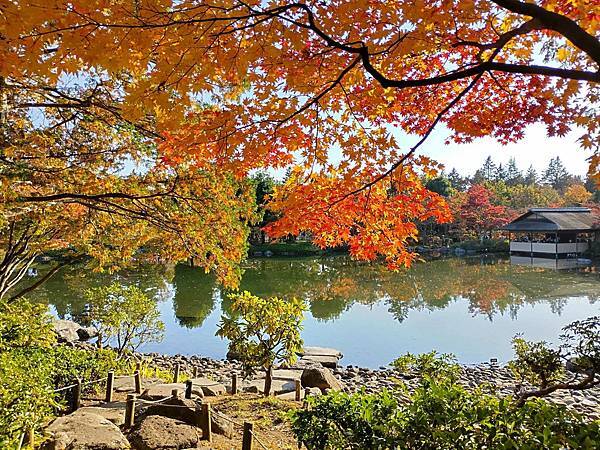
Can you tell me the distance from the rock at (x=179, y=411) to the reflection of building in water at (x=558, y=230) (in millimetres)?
24367

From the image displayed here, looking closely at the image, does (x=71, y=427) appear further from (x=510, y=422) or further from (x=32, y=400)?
(x=510, y=422)

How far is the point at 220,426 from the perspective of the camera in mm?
4391

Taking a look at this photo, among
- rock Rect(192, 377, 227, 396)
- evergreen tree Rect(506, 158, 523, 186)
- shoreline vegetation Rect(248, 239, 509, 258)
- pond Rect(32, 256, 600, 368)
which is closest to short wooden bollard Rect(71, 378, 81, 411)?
rock Rect(192, 377, 227, 396)

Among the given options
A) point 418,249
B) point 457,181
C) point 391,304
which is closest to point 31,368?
point 391,304

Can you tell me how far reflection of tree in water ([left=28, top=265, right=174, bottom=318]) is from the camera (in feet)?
49.4

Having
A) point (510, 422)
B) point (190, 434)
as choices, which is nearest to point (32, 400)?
point (190, 434)

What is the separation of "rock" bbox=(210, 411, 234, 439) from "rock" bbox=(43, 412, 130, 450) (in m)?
0.96

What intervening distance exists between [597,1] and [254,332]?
4.91 m

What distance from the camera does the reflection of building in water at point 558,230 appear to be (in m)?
23.9

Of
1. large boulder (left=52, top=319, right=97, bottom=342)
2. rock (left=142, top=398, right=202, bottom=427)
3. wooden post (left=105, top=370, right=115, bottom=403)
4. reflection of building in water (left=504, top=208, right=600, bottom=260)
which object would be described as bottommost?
large boulder (left=52, top=319, right=97, bottom=342)

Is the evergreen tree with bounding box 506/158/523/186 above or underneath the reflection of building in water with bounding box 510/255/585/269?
above

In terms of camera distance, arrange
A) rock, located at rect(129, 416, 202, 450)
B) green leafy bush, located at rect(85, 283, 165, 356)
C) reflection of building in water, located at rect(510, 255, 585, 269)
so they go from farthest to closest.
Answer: reflection of building in water, located at rect(510, 255, 585, 269), green leafy bush, located at rect(85, 283, 165, 356), rock, located at rect(129, 416, 202, 450)

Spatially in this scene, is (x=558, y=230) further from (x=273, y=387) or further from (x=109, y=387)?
(x=109, y=387)

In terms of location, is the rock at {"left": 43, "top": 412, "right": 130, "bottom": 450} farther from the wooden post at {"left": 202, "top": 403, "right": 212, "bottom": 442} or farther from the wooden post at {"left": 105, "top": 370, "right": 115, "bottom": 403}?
the wooden post at {"left": 105, "top": 370, "right": 115, "bottom": 403}
